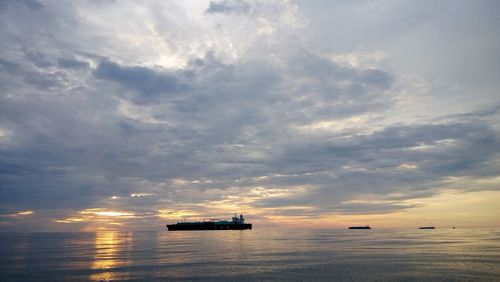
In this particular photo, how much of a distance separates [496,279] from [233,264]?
4173 cm

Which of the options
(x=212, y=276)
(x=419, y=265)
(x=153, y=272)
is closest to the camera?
(x=212, y=276)

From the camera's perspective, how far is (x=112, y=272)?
62.8 metres

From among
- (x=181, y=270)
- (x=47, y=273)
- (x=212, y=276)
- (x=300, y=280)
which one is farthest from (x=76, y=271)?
(x=300, y=280)

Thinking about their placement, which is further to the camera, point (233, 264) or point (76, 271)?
→ point (233, 264)

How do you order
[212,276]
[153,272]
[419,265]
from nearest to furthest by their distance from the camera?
[212,276], [153,272], [419,265]

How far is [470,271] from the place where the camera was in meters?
60.2

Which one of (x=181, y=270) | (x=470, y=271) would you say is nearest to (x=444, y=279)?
(x=470, y=271)

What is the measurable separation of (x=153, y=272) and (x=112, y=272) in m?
6.71

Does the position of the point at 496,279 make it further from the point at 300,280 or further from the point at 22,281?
A: the point at 22,281

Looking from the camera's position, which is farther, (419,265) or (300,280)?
(419,265)

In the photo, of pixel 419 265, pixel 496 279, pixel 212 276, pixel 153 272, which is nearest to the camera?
pixel 496 279

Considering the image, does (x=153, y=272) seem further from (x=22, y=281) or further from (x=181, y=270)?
(x=22, y=281)

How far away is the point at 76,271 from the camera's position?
65125 millimetres

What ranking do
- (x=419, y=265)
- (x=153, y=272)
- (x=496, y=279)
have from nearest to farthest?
(x=496, y=279) < (x=153, y=272) < (x=419, y=265)
